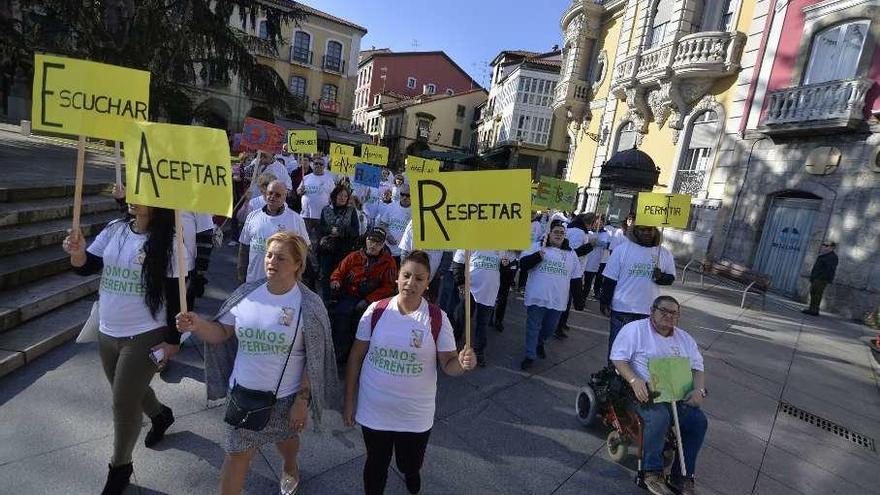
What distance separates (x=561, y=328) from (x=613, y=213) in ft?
39.9

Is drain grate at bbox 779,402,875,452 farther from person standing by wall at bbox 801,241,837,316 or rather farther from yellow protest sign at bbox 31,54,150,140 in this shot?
person standing by wall at bbox 801,241,837,316

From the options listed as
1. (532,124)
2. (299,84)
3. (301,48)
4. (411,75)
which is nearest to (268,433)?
(532,124)

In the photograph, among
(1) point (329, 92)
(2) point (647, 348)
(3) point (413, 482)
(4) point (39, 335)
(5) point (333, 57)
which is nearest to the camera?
(3) point (413, 482)

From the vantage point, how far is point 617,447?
3.70 meters

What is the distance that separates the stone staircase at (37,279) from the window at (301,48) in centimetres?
3470

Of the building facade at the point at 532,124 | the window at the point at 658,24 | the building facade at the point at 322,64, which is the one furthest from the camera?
the building facade at the point at 322,64

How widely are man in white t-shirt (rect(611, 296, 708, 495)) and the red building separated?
5155cm

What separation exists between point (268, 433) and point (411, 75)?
56476 millimetres

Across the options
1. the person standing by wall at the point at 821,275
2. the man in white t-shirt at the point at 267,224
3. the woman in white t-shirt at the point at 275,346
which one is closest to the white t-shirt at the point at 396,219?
the man in white t-shirt at the point at 267,224

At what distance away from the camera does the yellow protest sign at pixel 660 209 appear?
197 inches

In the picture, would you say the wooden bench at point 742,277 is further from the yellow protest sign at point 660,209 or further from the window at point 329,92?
the window at point 329,92

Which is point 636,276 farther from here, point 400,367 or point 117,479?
point 117,479

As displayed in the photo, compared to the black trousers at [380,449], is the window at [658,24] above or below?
above

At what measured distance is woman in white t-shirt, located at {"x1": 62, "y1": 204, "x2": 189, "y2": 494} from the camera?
8.63 feet
